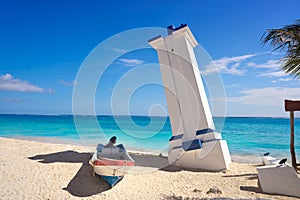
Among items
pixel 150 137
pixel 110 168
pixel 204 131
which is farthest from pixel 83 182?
pixel 150 137

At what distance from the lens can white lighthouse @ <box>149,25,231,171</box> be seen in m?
7.34

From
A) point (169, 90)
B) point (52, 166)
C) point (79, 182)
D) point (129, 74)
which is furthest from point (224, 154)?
point (52, 166)

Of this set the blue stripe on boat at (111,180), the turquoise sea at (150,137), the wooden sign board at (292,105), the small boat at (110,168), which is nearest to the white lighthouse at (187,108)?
the turquoise sea at (150,137)

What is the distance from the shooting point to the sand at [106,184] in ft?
16.7

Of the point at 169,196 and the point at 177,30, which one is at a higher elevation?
the point at 177,30

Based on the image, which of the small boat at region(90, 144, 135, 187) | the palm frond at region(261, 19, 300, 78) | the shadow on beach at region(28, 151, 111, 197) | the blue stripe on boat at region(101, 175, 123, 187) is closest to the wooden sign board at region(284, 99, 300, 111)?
the palm frond at region(261, 19, 300, 78)

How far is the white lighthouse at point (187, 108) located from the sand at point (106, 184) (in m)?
0.48

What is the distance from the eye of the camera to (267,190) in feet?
16.5

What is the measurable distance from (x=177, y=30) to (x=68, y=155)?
599 centimetres

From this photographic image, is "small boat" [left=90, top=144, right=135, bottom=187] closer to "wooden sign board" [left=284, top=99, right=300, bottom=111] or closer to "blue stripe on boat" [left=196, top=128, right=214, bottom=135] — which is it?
"blue stripe on boat" [left=196, top=128, right=214, bottom=135]

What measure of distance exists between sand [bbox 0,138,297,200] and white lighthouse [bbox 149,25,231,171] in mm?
484

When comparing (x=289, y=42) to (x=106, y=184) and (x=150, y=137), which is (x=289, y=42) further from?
(x=150, y=137)

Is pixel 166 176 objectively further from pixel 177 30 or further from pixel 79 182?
pixel 177 30

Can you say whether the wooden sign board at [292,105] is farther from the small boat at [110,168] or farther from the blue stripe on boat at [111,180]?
the blue stripe on boat at [111,180]
